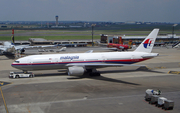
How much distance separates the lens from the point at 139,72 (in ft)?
132

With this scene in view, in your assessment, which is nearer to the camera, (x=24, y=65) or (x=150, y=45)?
(x=24, y=65)

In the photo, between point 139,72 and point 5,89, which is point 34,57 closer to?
Result: point 5,89

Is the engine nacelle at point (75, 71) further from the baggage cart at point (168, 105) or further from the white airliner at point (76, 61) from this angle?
the baggage cart at point (168, 105)

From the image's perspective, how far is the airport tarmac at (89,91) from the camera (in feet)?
70.4

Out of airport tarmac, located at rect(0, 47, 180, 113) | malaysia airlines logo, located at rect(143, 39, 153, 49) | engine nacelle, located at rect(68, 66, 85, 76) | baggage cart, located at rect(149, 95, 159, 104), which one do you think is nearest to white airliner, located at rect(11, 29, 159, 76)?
engine nacelle, located at rect(68, 66, 85, 76)

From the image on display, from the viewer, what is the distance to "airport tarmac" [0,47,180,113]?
21453 millimetres

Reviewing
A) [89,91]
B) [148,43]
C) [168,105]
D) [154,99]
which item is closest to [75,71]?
[89,91]

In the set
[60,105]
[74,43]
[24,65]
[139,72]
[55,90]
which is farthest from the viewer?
[74,43]

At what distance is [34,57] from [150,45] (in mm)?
23925

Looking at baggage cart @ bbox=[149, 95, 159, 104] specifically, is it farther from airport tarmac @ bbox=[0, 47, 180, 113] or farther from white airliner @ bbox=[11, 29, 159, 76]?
white airliner @ bbox=[11, 29, 159, 76]

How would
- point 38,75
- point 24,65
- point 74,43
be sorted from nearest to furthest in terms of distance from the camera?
point 24,65 → point 38,75 → point 74,43

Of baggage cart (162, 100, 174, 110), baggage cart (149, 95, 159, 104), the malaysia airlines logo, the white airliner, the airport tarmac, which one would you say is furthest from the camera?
the malaysia airlines logo

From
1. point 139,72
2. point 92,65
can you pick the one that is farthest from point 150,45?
point 92,65

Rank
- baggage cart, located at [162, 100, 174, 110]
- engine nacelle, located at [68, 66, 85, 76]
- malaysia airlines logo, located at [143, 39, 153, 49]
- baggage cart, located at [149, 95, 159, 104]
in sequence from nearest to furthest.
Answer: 1. baggage cart, located at [162, 100, 174, 110]
2. baggage cart, located at [149, 95, 159, 104]
3. engine nacelle, located at [68, 66, 85, 76]
4. malaysia airlines logo, located at [143, 39, 153, 49]
